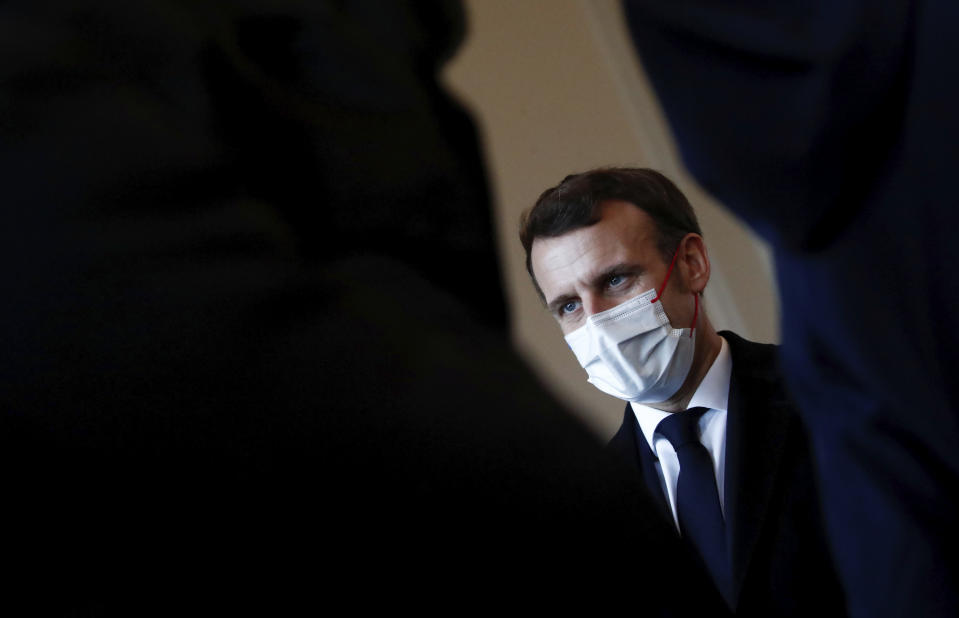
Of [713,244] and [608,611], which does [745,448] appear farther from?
[713,244]

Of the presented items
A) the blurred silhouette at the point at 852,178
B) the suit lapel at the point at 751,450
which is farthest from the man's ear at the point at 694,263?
the blurred silhouette at the point at 852,178

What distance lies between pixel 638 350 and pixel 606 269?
168mm

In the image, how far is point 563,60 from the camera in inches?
104

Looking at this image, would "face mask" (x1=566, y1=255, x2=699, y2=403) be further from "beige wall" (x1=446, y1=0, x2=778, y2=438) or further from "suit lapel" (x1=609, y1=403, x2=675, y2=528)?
"beige wall" (x1=446, y1=0, x2=778, y2=438)

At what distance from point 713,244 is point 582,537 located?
231cm

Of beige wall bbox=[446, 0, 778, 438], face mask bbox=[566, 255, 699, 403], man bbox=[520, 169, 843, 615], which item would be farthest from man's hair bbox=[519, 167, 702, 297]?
beige wall bbox=[446, 0, 778, 438]

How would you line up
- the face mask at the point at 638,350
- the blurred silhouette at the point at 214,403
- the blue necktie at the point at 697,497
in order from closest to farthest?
the blurred silhouette at the point at 214,403, the blue necktie at the point at 697,497, the face mask at the point at 638,350

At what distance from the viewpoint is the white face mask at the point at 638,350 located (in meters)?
1.56

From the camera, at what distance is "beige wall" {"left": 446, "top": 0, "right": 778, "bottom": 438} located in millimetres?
2547

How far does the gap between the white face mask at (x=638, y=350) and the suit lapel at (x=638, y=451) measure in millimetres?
50

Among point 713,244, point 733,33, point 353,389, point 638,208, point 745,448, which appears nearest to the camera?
point 353,389

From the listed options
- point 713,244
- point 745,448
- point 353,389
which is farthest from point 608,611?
point 713,244

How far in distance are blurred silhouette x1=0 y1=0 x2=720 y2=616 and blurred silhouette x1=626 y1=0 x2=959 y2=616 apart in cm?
26

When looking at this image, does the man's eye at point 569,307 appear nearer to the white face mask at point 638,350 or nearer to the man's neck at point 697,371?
the white face mask at point 638,350
